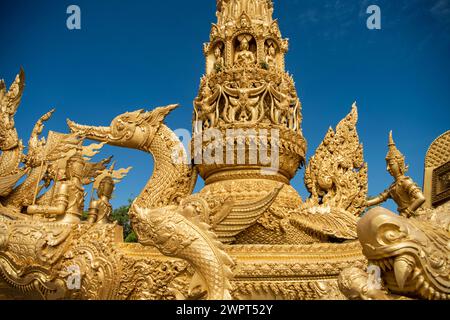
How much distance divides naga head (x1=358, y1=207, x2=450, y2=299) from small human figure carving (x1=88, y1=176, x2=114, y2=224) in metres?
5.09

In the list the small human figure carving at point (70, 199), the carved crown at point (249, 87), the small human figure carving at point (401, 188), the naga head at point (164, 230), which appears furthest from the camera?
the carved crown at point (249, 87)

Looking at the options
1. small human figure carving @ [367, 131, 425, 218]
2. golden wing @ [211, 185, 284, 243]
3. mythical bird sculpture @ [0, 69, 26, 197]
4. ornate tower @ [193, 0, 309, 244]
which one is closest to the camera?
small human figure carving @ [367, 131, 425, 218]

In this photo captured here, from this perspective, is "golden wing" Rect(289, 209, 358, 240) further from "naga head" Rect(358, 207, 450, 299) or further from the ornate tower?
"naga head" Rect(358, 207, 450, 299)

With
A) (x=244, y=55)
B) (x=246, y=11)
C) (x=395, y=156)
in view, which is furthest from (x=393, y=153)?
(x=246, y=11)

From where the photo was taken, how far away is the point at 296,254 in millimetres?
5637

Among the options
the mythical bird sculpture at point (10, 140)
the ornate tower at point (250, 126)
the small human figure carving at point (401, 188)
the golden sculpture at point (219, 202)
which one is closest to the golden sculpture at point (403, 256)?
the golden sculpture at point (219, 202)

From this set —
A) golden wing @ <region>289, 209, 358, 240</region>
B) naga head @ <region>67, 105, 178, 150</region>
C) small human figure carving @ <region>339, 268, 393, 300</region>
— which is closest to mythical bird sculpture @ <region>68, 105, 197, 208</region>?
naga head @ <region>67, 105, 178, 150</region>

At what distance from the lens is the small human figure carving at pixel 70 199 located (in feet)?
19.9

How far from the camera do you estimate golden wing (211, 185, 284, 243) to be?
227 inches

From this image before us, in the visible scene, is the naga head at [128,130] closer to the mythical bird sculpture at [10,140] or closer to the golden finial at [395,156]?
the mythical bird sculpture at [10,140]

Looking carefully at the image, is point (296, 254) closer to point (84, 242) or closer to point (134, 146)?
point (84, 242)

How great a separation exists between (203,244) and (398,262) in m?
1.69

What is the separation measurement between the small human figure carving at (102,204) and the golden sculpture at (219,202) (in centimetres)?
2
